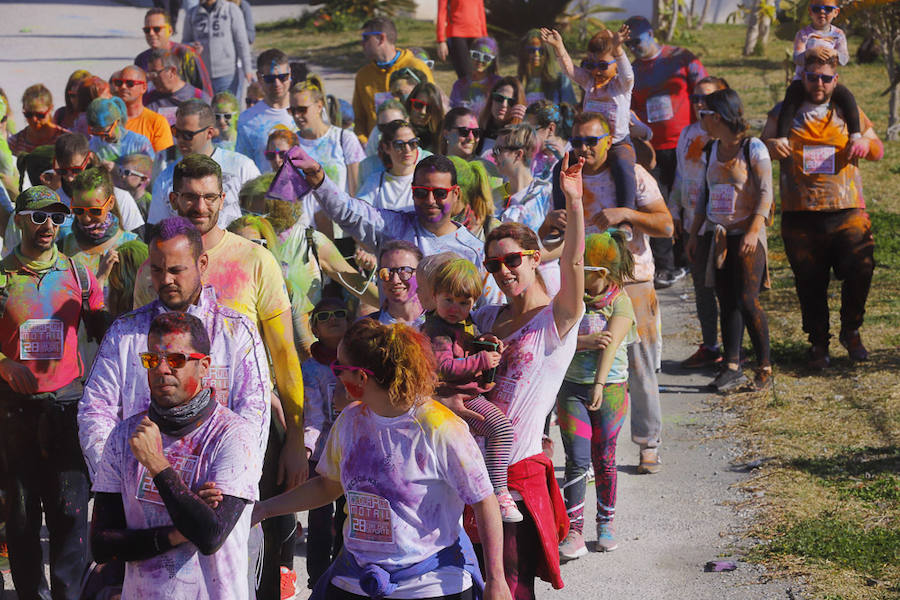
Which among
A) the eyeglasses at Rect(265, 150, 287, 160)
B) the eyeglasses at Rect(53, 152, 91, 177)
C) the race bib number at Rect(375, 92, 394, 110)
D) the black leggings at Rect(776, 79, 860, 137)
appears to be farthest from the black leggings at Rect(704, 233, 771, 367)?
the eyeglasses at Rect(53, 152, 91, 177)

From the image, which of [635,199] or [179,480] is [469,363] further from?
[635,199]

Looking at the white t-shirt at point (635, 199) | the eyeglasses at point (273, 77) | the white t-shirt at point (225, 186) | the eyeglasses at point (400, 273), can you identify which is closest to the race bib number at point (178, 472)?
the eyeglasses at point (400, 273)

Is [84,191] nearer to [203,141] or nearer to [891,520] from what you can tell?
[203,141]

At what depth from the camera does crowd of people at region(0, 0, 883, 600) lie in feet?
12.3

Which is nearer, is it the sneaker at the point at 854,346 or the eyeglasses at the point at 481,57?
the sneaker at the point at 854,346

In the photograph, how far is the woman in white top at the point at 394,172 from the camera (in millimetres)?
7164

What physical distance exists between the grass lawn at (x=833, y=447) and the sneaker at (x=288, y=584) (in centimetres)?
233

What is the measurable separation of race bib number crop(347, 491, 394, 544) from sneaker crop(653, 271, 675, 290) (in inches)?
314

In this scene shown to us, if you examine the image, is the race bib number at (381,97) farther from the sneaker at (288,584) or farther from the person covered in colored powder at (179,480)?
the person covered in colored powder at (179,480)

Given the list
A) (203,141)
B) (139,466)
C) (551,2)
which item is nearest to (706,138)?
(203,141)

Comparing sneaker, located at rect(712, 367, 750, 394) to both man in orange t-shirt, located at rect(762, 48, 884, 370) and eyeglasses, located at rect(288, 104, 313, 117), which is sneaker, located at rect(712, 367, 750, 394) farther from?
eyeglasses, located at rect(288, 104, 313, 117)

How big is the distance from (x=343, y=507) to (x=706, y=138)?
5.18m

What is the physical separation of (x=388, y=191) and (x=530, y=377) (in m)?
2.81

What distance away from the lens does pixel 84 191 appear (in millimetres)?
5824
